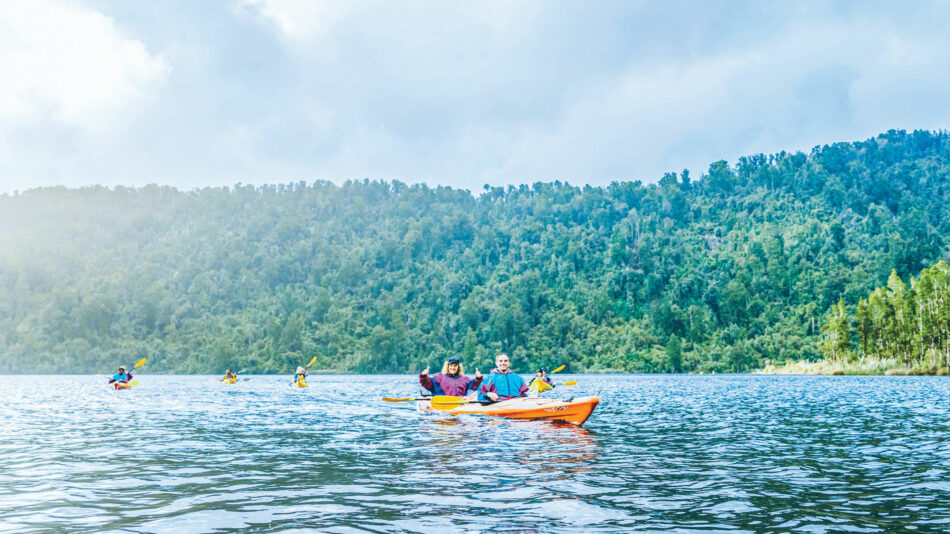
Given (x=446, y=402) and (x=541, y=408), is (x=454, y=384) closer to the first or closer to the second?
(x=446, y=402)

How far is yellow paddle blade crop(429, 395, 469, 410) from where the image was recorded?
29930 millimetres

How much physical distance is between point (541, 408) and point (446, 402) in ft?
16.7

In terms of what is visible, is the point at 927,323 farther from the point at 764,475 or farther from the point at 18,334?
the point at 18,334

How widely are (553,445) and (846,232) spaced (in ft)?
631

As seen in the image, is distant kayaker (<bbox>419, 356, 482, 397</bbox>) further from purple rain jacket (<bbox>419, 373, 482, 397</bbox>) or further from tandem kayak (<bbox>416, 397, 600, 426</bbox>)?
tandem kayak (<bbox>416, 397, 600, 426</bbox>)

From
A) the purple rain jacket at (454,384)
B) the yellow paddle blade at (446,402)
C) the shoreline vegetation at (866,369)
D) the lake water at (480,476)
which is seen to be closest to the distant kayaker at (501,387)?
the lake water at (480,476)

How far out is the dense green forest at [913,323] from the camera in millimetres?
91750

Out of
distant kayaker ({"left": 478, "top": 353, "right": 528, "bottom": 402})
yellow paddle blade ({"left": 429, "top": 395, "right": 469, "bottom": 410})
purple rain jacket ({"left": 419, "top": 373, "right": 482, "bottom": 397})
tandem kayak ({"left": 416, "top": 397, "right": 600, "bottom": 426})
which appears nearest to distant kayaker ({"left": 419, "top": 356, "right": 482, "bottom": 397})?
purple rain jacket ({"left": 419, "top": 373, "right": 482, "bottom": 397})

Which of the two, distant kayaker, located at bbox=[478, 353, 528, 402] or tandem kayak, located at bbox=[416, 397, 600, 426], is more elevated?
distant kayaker, located at bbox=[478, 353, 528, 402]

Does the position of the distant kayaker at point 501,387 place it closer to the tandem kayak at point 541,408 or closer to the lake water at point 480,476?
the tandem kayak at point 541,408

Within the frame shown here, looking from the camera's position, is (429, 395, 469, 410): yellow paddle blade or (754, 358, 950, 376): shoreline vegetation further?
(754, 358, 950, 376): shoreline vegetation

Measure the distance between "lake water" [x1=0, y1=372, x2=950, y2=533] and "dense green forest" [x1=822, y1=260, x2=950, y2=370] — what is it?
240 ft

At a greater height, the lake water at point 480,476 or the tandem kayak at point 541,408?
the tandem kayak at point 541,408

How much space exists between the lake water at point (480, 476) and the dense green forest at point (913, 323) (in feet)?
240
